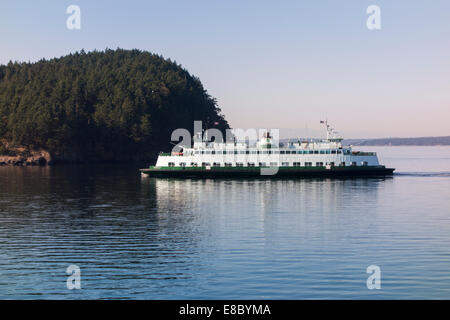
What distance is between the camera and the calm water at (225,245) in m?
25.0

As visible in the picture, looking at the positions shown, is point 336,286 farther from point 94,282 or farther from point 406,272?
point 94,282

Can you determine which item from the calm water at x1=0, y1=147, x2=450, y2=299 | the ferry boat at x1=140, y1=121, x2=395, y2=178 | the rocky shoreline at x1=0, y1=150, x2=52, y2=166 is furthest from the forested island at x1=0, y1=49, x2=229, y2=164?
the calm water at x1=0, y1=147, x2=450, y2=299

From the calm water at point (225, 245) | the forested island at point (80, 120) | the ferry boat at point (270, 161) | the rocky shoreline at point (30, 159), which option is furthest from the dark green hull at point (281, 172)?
the forested island at point (80, 120)

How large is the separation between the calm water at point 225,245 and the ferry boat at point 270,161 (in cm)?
2768

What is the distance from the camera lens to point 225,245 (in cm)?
3459

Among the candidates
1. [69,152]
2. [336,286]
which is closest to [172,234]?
[336,286]

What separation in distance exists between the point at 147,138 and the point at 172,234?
144950mm

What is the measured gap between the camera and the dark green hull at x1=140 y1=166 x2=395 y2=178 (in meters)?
93.5

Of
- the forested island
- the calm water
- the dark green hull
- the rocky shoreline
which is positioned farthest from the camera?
the forested island

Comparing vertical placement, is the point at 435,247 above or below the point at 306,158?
below

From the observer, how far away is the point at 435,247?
33.7 meters

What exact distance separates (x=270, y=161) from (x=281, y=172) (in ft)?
13.7

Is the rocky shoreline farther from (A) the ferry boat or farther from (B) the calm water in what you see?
(B) the calm water

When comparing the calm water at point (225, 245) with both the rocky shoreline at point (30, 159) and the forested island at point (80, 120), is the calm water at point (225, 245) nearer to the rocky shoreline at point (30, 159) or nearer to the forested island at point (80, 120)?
the rocky shoreline at point (30, 159)
